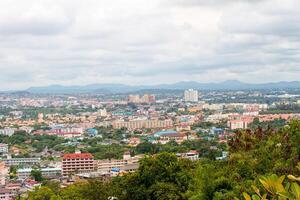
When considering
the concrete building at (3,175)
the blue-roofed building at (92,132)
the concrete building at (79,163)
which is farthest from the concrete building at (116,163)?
the blue-roofed building at (92,132)

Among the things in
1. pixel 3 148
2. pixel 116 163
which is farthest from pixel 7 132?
pixel 116 163

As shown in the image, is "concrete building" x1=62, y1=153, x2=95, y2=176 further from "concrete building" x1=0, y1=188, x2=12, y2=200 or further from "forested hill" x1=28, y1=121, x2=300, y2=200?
"forested hill" x1=28, y1=121, x2=300, y2=200

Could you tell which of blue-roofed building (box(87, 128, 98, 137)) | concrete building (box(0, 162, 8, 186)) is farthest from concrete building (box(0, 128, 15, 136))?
concrete building (box(0, 162, 8, 186))

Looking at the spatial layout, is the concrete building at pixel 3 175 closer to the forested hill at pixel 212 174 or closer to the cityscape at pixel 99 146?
the cityscape at pixel 99 146

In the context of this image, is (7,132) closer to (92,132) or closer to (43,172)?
Answer: (92,132)

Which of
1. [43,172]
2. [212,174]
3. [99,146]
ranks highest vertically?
[212,174]

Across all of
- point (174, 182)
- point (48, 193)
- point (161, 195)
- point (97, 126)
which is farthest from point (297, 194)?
point (97, 126)

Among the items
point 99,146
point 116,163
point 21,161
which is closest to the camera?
point 116,163

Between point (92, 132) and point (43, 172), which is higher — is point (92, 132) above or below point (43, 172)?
below

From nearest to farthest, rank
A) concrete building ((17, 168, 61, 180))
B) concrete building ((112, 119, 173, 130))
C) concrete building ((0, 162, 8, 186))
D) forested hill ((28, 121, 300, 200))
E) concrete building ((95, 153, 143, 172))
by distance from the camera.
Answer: forested hill ((28, 121, 300, 200)) → concrete building ((0, 162, 8, 186)) → concrete building ((95, 153, 143, 172)) → concrete building ((17, 168, 61, 180)) → concrete building ((112, 119, 173, 130))
